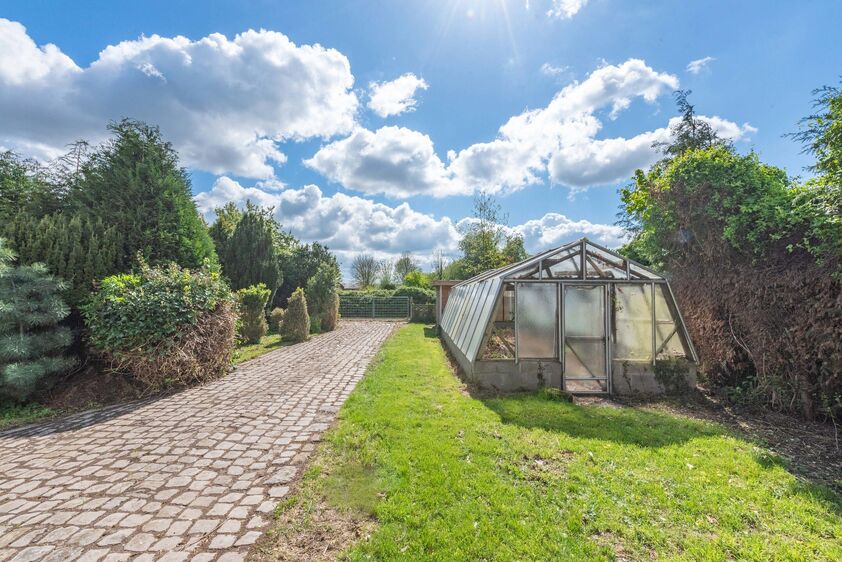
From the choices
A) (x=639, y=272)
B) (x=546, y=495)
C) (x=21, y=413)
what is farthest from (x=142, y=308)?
(x=639, y=272)

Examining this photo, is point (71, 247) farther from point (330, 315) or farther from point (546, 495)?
point (330, 315)

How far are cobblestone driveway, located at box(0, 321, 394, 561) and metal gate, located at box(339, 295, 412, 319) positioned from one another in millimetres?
18451

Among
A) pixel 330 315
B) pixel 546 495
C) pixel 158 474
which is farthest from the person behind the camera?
pixel 330 315

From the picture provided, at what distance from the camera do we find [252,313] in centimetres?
1222

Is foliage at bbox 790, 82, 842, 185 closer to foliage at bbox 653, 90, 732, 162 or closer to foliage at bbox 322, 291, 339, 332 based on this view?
foliage at bbox 653, 90, 732, 162

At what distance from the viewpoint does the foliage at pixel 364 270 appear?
134 ft

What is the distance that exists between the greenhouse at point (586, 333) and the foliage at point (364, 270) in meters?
34.5

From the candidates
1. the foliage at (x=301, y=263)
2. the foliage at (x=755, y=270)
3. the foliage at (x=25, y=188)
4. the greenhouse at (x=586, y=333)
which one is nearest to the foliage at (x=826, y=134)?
the foliage at (x=755, y=270)

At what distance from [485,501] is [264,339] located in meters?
12.7

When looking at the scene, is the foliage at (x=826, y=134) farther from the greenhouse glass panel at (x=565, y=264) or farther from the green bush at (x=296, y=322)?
the green bush at (x=296, y=322)

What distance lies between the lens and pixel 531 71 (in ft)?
28.8

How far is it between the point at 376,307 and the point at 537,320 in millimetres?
19054

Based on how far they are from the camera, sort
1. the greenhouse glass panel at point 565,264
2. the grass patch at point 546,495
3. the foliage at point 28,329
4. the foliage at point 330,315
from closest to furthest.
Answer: the grass patch at point 546,495 → the foliage at point 28,329 → the greenhouse glass panel at point 565,264 → the foliage at point 330,315

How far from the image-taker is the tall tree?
286 inches
